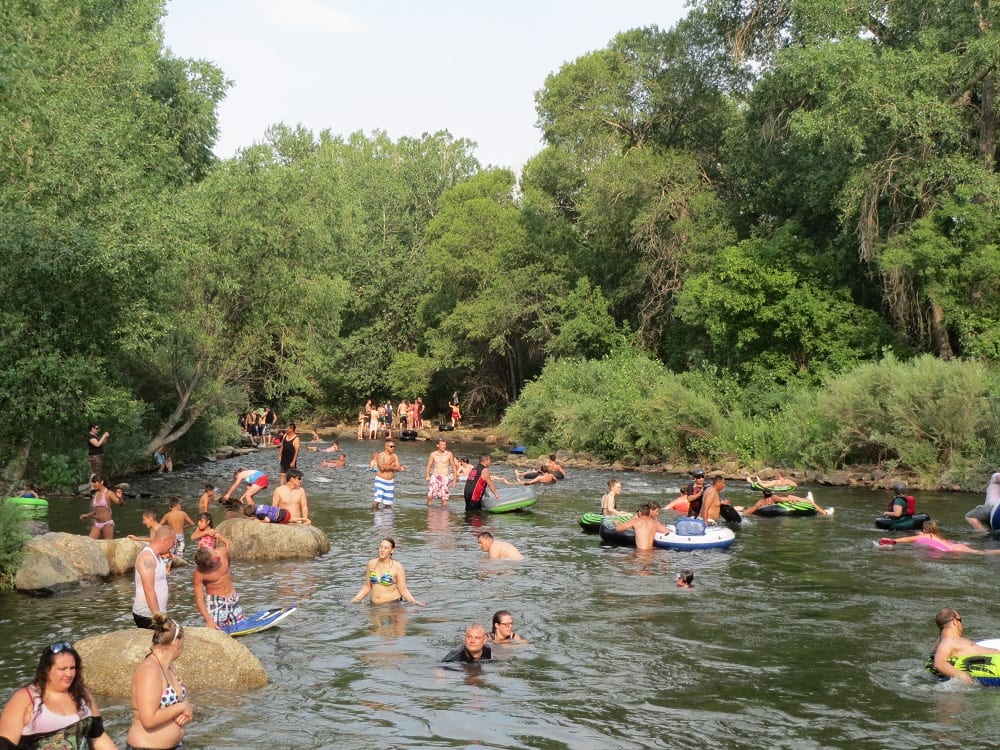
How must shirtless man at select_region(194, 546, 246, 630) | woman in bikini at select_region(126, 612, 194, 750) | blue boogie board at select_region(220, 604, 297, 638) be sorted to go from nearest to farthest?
woman in bikini at select_region(126, 612, 194, 750) → shirtless man at select_region(194, 546, 246, 630) → blue boogie board at select_region(220, 604, 297, 638)

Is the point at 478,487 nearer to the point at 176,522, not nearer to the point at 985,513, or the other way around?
the point at 176,522

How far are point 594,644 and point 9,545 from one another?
9.18m

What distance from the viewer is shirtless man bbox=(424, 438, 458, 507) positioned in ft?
86.8

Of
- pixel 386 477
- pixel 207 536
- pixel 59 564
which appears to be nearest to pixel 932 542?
pixel 386 477

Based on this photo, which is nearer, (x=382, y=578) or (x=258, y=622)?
(x=258, y=622)

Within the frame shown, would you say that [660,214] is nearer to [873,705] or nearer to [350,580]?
[350,580]

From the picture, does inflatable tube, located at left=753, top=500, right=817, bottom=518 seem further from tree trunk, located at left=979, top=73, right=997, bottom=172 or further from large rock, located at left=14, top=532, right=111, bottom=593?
large rock, located at left=14, top=532, right=111, bottom=593

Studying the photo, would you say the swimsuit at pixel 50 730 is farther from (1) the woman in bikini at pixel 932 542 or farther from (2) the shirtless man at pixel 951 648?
(1) the woman in bikini at pixel 932 542

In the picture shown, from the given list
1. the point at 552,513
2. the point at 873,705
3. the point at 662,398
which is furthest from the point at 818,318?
the point at 873,705

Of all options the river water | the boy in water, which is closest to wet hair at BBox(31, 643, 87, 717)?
the river water

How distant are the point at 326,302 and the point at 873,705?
1026 inches

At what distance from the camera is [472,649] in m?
12.5

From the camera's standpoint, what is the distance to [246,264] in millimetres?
32656

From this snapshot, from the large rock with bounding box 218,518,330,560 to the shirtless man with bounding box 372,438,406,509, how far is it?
5546mm
